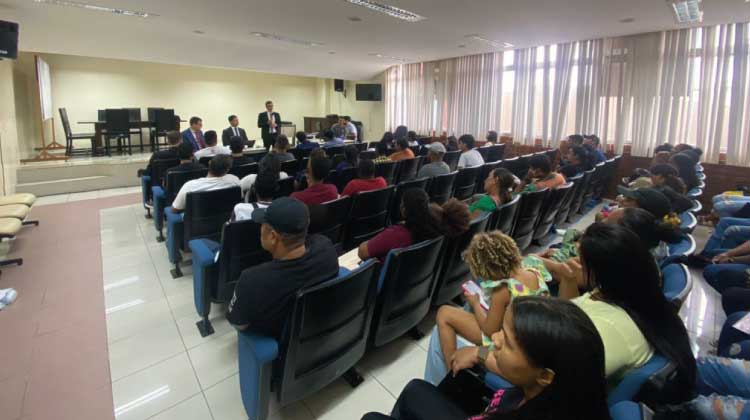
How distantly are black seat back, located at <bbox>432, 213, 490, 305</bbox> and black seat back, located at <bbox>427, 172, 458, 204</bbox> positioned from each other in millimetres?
1430

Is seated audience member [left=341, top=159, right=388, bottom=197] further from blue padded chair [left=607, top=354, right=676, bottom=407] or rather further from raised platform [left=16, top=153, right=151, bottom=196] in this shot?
raised platform [left=16, top=153, right=151, bottom=196]

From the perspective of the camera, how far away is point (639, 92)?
6625 millimetres

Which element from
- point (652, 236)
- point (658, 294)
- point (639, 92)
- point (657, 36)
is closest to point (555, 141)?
point (639, 92)

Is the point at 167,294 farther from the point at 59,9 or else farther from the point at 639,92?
the point at 639,92

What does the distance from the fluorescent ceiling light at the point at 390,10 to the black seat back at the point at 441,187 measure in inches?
99.7

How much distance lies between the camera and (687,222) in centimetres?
282

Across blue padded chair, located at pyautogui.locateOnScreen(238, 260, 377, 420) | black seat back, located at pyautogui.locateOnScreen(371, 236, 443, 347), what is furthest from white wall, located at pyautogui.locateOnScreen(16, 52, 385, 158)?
blue padded chair, located at pyautogui.locateOnScreen(238, 260, 377, 420)

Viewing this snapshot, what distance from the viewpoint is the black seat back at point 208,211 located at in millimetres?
3234

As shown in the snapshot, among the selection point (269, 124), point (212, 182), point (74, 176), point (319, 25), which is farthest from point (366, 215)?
point (74, 176)

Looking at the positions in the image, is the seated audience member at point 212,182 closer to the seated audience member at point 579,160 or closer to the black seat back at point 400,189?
the black seat back at point 400,189

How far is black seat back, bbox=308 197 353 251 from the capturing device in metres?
2.76

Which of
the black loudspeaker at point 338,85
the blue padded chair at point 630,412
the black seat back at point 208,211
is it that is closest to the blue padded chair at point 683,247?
the blue padded chair at point 630,412

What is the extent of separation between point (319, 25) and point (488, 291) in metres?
5.72

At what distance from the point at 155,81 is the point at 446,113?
8436mm
